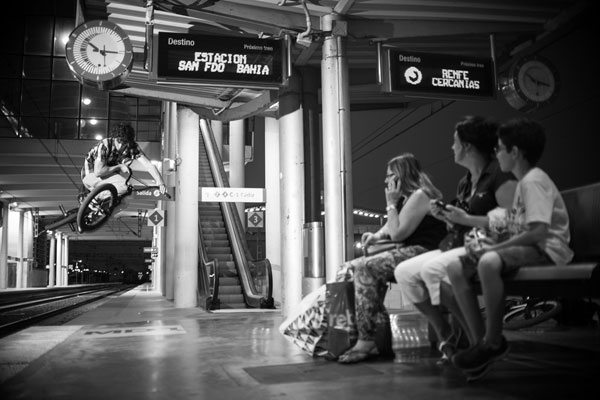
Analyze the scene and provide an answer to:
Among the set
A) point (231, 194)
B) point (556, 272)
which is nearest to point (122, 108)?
point (231, 194)

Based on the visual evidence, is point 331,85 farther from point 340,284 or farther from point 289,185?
point 340,284

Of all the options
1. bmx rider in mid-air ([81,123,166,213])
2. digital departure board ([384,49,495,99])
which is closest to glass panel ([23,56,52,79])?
bmx rider in mid-air ([81,123,166,213])

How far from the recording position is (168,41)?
20.8 ft

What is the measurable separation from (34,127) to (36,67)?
3206 millimetres

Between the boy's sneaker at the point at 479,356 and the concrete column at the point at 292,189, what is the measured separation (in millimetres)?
5173

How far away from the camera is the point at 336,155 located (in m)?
6.70

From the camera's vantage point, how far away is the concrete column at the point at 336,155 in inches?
261

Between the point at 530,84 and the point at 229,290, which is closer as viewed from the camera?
the point at 530,84

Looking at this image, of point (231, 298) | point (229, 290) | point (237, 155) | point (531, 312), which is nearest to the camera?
point (531, 312)

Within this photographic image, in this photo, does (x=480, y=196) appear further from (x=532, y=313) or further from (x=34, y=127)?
(x=34, y=127)

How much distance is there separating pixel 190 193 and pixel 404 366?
27.5 ft

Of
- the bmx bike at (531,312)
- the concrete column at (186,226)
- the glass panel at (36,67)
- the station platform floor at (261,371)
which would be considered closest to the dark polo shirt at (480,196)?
the station platform floor at (261,371)

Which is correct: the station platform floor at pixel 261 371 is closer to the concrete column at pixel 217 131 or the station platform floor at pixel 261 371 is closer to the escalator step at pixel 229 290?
the escalator step at pixel 229 290

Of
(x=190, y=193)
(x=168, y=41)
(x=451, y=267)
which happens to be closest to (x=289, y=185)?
(x=168, y=41)
